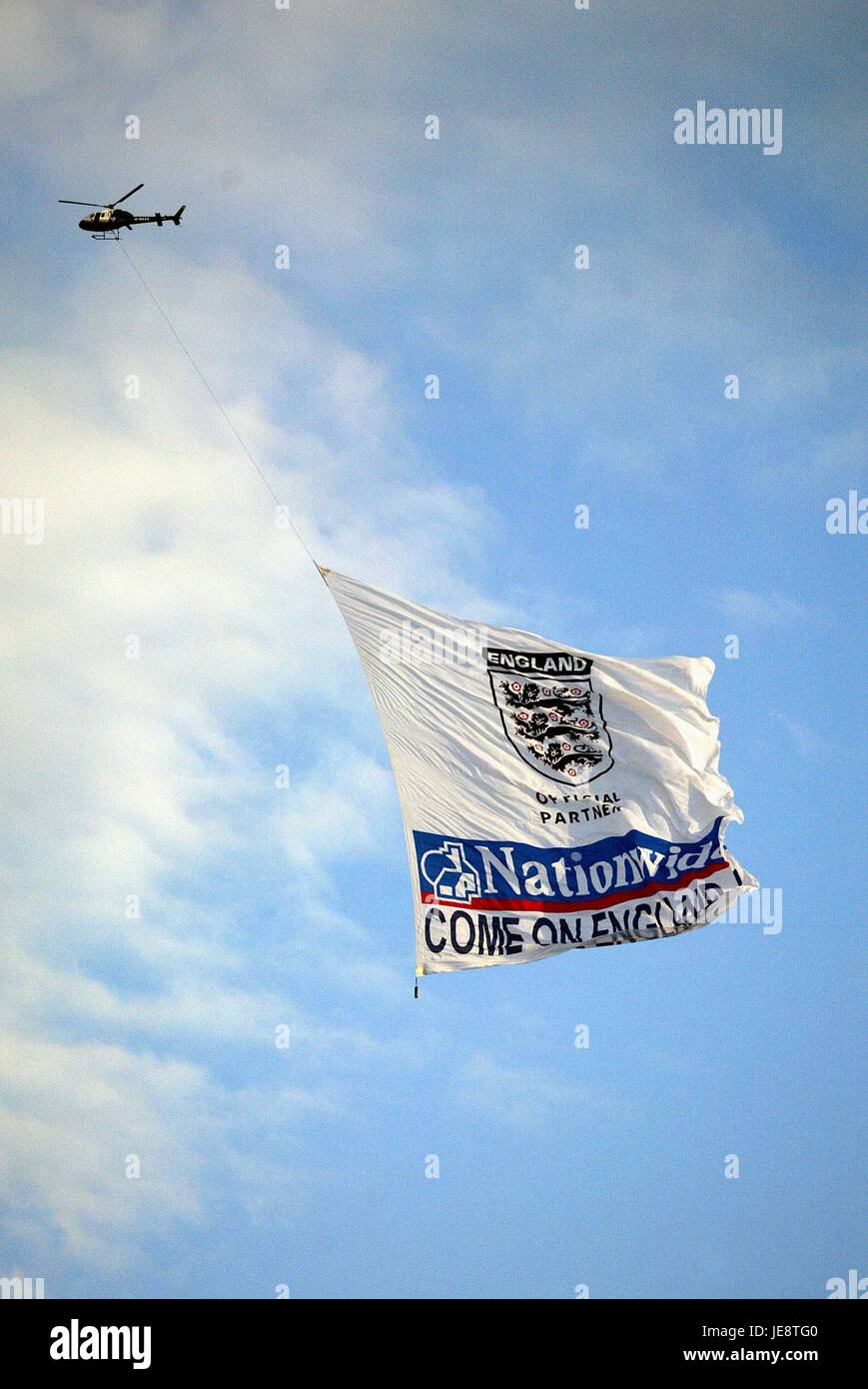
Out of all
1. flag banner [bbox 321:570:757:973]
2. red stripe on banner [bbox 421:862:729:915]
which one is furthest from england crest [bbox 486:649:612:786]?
red stripe on banner [bbox 421:862:729:915]

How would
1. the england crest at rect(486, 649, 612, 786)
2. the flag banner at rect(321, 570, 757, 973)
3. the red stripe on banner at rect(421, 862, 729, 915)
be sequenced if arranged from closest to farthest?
the red stripe on banner at rect(421, 862, 729, 915)
the flag banner at rect(321, 570, 757, 973)
the england crest at rect(486, 649, 612, 786)

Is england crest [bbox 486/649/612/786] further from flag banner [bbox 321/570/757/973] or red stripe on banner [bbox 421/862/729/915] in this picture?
red stripe on banner [bbox 421/862/729/915]

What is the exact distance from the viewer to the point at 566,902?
1682 inches

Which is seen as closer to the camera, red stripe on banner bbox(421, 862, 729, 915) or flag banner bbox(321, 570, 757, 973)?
red stripe on banner bbox(421, 862, 729, 915)

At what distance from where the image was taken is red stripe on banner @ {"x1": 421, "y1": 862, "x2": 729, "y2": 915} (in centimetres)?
4134

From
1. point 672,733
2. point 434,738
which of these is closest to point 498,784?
point 434,738

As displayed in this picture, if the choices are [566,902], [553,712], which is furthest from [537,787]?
[566,902]

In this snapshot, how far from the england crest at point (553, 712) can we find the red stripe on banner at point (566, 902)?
290 cm

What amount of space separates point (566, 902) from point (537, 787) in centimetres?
280

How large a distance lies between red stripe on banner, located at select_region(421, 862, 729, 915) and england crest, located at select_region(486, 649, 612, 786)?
2.90 m

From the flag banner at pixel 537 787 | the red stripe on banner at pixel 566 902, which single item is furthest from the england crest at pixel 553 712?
the red stripe on banner at pixel 566 902

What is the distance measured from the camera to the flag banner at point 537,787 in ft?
137

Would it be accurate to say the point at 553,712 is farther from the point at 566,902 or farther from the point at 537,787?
the point at 566,902

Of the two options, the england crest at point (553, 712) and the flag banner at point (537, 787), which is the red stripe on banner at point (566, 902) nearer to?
the flag banner at point (537, 787)
